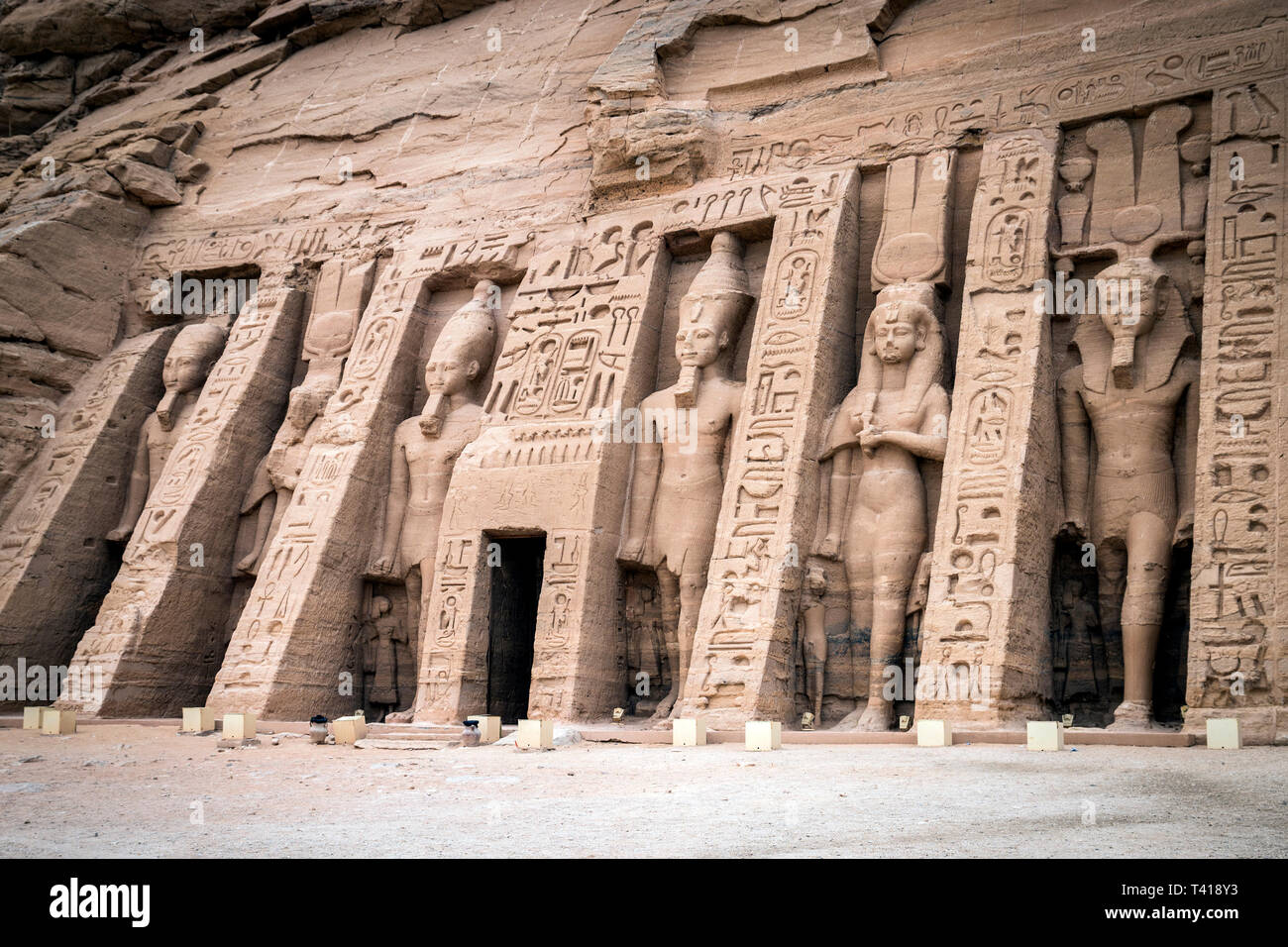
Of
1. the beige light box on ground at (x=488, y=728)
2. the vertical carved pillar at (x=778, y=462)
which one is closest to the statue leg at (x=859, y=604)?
the vertical carved pillar at (x=778, y=462)

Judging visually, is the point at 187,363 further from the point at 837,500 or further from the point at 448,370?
the point at 837,500

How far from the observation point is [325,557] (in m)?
11.7

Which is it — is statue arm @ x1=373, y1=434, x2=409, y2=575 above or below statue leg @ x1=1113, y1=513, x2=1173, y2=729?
above

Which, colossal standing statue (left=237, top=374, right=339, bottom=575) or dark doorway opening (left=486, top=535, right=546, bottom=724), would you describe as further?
colossal standing statue (left=237, top=374, right=339, bottom=575)

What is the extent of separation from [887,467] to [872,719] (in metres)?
1.85

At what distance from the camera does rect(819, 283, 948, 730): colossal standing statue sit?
30.8 ft

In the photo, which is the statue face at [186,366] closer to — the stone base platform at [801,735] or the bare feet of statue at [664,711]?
the stone base platform at [801,735]

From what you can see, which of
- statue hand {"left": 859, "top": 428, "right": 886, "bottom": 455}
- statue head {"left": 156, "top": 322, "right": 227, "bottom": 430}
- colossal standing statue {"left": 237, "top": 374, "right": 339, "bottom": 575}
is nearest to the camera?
statue hand {"left": 859, "top": 428, "right": 886, "bottom": 455}

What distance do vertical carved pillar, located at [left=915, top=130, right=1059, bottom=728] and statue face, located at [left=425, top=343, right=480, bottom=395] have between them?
4.70 metres

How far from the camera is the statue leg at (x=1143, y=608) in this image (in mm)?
8562

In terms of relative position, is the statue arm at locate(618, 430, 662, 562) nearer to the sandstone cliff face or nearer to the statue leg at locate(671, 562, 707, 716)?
the sandstone cliff face

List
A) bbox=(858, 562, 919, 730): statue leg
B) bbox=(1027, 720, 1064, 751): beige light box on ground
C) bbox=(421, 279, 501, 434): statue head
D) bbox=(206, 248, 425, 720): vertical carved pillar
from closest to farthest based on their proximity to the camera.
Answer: bbox=(1027, 720, 1064, 751): beige light box on ground → bbox=(858, 562, 919, 730): statue leg → bbox=(206, 248, 425, 720): vertical carved pillar → bbox=(421, 279, 501, 434): statue head

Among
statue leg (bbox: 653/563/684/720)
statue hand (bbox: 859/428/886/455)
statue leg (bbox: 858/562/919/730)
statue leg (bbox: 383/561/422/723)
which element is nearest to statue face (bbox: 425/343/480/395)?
statue leg (bbox: 383/561/422/723)

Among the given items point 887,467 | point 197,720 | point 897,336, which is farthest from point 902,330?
point 197,720
